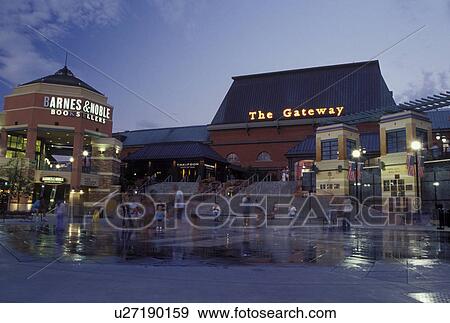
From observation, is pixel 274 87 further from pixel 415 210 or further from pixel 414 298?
pixel 414 298

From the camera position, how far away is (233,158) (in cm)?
6191

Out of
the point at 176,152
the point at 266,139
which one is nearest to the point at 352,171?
the point at 266,139

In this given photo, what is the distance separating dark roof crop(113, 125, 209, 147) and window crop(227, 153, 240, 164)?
5747 mm

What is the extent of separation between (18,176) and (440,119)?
5103 cm

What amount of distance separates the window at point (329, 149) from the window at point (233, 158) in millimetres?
20002

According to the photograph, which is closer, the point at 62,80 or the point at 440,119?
the point at 62,80

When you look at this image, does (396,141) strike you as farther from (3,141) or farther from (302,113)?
(3,141)

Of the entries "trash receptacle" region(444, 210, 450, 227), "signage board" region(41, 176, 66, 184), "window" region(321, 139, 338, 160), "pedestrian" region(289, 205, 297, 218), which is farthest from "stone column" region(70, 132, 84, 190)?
"trash receptacle" region(444, 210, 450, 227)

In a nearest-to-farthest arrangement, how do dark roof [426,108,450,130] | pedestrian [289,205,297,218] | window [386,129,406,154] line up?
1. pedestrian [289,205,297,218]
2. window [386,129,406,154]
3. dark roof [426,108,450,130]

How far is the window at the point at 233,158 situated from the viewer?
61344 millimetres

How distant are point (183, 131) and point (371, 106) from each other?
31419mm

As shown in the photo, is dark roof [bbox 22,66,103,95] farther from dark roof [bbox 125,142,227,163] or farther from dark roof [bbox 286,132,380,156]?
dark roof [bbox 286,132,380,156]

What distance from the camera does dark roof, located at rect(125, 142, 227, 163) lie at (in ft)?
177
